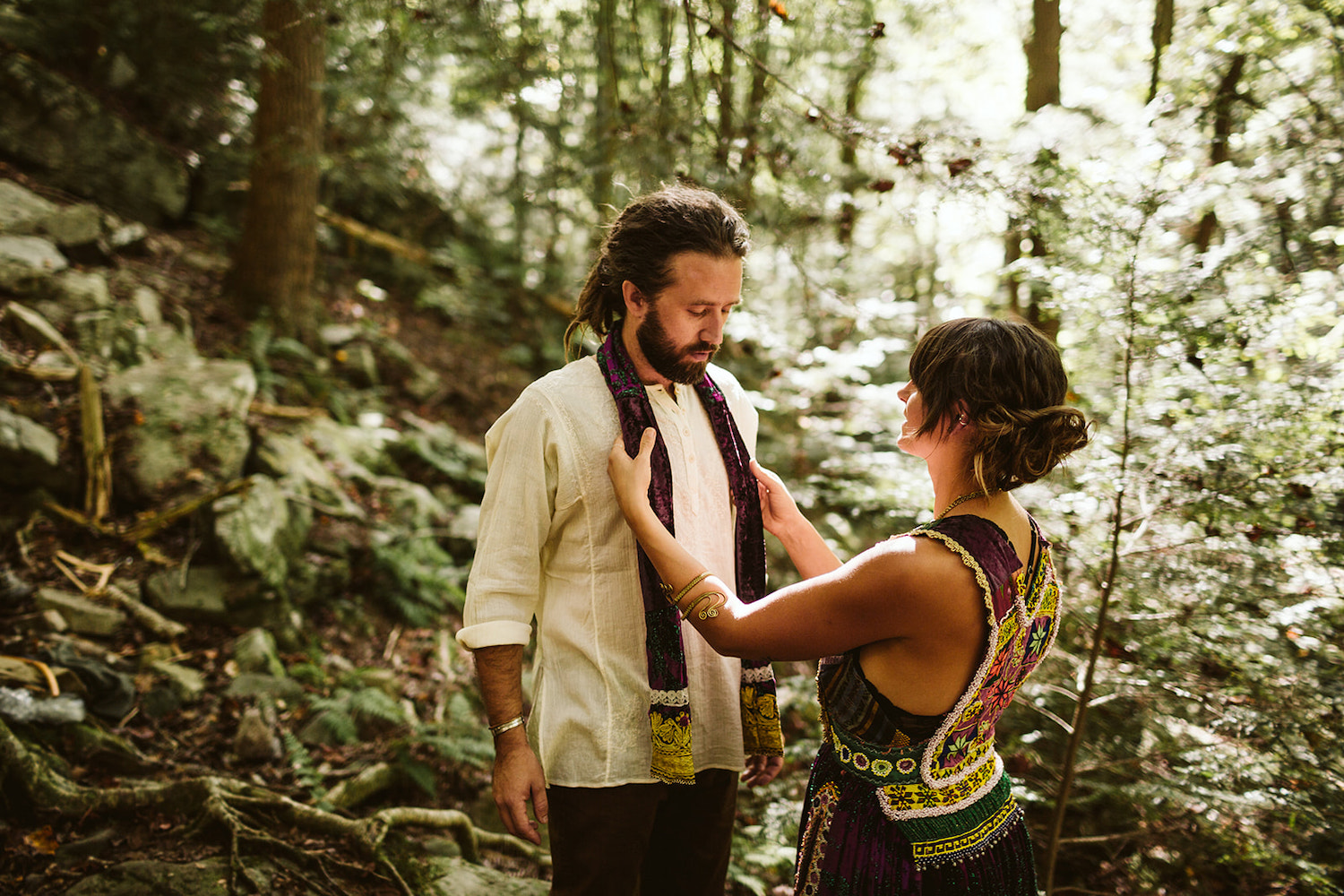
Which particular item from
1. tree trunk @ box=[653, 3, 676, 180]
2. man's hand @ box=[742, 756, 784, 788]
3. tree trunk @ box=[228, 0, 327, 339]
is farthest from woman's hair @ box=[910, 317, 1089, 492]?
tree trunk @ box=[228, 0, 327, 339]

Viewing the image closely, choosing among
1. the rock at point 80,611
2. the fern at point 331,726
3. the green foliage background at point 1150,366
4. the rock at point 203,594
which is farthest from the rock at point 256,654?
the green foliage background at point 1150,366

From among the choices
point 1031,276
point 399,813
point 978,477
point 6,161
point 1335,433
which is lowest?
point 399,813

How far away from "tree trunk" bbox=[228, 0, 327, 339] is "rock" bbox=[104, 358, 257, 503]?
1590 millimetres

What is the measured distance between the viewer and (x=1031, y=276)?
2867mm

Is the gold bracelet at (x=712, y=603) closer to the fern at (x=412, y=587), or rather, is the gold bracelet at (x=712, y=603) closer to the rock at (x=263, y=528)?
the rock at (x=263, y=528)

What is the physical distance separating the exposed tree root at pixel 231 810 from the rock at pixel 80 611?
104cm

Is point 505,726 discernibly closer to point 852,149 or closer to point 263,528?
point 852,149

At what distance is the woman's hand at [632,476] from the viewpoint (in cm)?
181

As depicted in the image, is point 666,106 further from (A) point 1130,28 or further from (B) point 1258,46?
(A) point 1130,28

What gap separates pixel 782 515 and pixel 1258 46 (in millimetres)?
3748

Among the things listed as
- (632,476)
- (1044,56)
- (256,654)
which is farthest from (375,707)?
(1044,56)

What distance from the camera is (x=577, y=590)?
195 cm

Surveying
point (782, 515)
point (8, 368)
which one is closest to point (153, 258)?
point (8, 368)

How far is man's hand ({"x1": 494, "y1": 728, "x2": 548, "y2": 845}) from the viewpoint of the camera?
5.95ft
